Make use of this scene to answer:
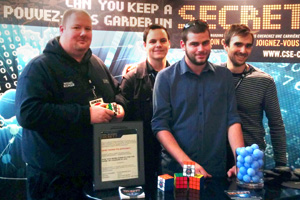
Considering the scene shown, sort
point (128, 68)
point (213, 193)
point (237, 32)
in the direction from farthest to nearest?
point (128, 68) → point (237, 32) → point (213, 193)

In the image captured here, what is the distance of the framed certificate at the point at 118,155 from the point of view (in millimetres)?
1791

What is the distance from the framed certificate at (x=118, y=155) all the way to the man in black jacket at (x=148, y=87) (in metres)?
1.23

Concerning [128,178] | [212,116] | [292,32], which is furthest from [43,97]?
[292,32]

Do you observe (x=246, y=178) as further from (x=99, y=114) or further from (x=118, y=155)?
(x=99, y=114)

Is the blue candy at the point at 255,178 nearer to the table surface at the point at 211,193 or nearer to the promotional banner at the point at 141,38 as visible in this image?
the table surface at the point at 211,193

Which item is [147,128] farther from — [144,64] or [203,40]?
[203,40]

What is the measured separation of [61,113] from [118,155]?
46 centimetres

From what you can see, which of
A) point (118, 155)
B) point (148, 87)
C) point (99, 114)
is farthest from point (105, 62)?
point (118, 155)

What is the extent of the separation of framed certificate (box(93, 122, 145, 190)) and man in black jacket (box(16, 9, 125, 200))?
283mm

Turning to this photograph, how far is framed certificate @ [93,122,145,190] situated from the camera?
1791mm

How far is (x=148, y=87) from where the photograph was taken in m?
3.15

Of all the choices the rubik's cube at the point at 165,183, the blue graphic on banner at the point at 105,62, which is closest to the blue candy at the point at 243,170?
the rubik's cube at the point at 165,183

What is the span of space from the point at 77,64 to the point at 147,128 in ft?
3.54

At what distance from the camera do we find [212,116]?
232 cm
